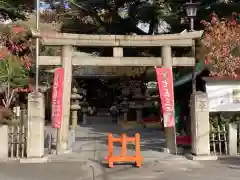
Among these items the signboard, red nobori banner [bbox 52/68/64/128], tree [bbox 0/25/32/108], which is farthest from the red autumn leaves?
the signboard

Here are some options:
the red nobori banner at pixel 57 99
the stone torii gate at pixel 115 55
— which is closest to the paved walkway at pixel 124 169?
the red nobori banner at pixel 57 99

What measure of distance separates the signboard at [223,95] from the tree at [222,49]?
1.47 feet

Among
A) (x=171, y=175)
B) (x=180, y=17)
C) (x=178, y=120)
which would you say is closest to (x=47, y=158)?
(x=171, y=175)

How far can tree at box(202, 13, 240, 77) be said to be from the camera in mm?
12477

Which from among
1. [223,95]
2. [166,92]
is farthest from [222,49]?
[166,92]

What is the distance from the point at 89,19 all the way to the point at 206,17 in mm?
6372

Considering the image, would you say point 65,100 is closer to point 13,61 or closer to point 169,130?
point 169,130

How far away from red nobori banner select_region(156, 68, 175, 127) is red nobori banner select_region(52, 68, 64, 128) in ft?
10.4

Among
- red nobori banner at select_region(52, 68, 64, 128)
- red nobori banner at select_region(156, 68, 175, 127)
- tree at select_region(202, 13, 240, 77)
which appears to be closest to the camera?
red nobori banner at select_region(52, 68, 64, 128)

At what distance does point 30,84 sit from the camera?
19188 millimetres

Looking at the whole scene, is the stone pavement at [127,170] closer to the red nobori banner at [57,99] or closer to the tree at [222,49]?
the red nobori banner at [57,99]

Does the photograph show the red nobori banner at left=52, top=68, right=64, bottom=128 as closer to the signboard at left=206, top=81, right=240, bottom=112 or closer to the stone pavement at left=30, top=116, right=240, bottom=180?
the stone pavement at left=30, top=116, right=240, bottom=180

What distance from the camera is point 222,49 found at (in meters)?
13.0

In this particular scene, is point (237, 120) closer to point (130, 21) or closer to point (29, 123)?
point (29, 123)
